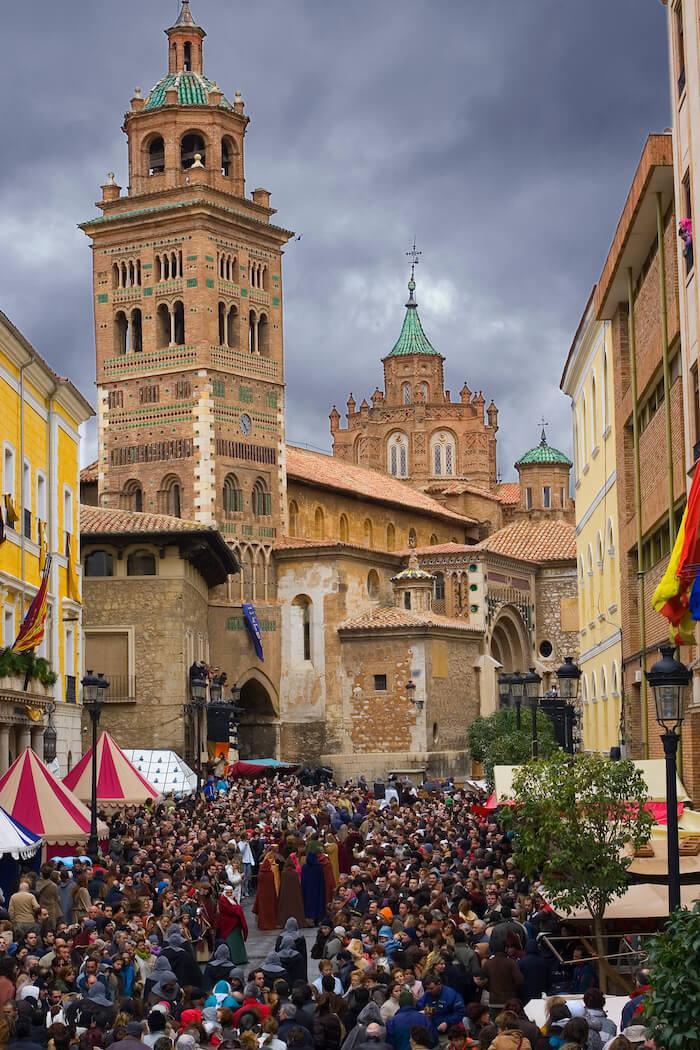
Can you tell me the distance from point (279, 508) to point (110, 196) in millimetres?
13562

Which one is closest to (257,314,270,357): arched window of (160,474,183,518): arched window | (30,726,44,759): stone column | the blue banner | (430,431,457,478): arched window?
(160,474,183,518): arched window

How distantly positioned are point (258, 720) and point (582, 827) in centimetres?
5229

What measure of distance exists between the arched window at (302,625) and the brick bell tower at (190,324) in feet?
5.44

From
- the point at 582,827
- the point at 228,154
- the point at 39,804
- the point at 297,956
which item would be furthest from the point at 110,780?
the point at 228,154

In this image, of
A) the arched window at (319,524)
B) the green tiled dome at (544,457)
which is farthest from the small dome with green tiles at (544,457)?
the arched window at (319,524)

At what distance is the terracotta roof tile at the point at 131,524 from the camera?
54.1 meters

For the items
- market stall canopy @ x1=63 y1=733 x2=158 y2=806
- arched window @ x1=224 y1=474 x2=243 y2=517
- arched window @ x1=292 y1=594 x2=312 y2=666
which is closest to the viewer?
market stall canopy @ x1=63 y1=733 x2=158 y2=806

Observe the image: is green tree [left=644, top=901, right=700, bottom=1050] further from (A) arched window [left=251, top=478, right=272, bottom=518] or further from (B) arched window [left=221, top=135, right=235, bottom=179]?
(B) arched window [left=221, top=135, right=235, bottom=179]

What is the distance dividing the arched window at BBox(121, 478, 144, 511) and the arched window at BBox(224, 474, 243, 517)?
3.14 m

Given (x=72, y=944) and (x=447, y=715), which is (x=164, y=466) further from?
(x=72, y=944)

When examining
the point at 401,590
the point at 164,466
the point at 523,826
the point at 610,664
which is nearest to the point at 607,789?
the point at 523,826

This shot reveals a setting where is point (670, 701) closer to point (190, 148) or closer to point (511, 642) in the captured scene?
point (190, 148)

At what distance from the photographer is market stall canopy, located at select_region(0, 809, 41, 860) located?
20.8 metres

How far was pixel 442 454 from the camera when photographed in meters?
105
